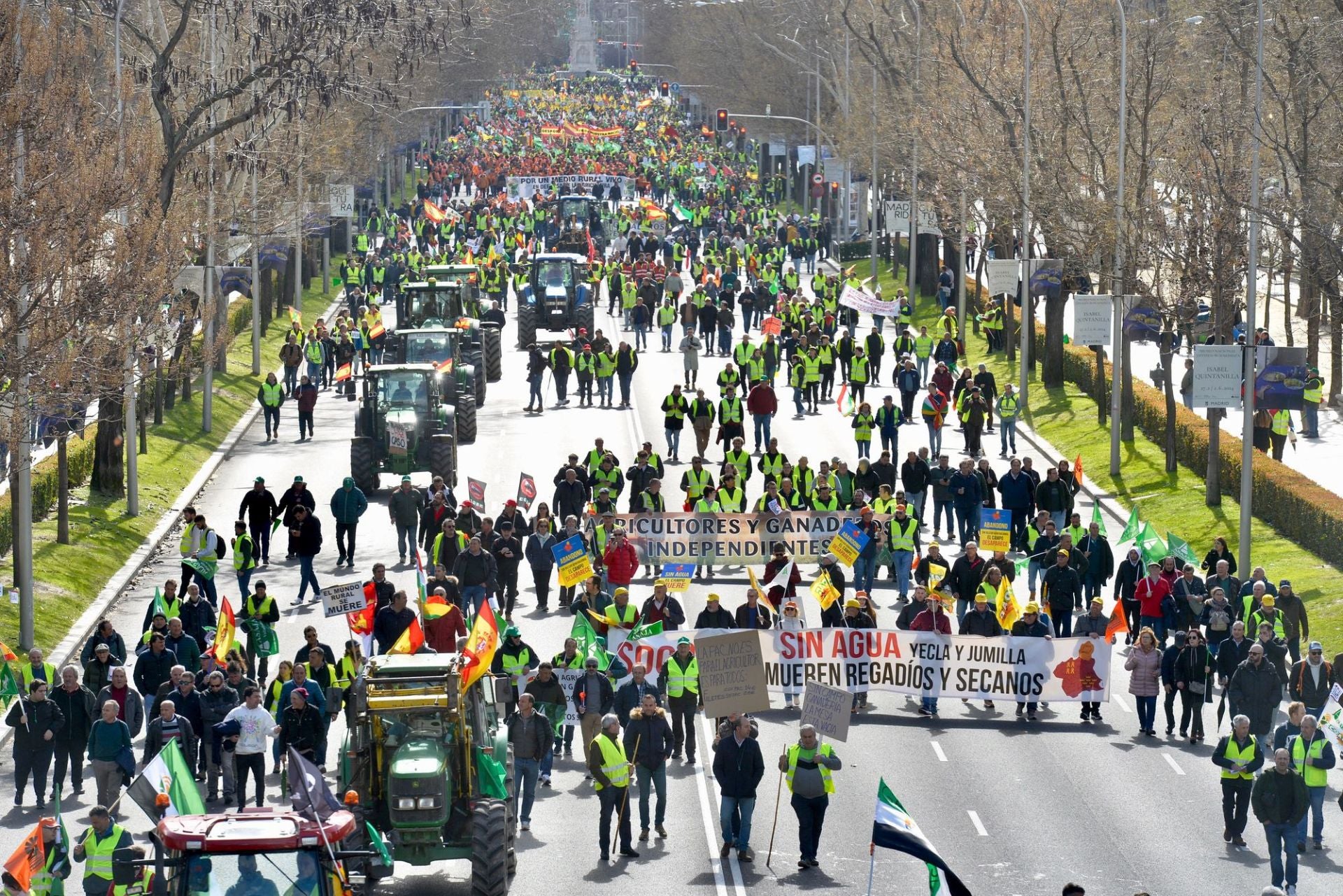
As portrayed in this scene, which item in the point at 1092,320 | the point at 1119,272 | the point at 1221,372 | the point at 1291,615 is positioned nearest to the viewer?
the point at 1291,615

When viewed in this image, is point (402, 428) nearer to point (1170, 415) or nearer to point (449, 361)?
Result: point (449, 361)

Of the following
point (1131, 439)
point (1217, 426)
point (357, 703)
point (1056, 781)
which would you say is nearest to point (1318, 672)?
point (1056, 781)

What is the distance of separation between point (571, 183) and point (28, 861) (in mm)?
87790

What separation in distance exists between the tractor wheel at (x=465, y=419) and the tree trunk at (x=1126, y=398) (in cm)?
1175

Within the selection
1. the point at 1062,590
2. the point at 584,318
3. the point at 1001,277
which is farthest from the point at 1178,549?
the point at 584,318

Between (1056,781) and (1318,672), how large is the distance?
9.44ft

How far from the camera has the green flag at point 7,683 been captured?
22375mm

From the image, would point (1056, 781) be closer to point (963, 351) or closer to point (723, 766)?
point (723, 766)

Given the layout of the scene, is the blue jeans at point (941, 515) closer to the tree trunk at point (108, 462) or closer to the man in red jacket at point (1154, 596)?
the man in red jacket at point (1154, 596)

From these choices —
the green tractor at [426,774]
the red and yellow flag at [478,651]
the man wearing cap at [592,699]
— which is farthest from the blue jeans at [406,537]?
the green tractor at [426,774]

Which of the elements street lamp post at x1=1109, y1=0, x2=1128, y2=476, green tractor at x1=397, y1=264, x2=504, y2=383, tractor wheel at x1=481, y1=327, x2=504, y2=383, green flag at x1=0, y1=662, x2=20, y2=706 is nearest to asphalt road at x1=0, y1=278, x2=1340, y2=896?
green flag at x1=0, y1=662, x2=20, y2=706

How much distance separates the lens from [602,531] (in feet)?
100

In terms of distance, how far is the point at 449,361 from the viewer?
42375 millimetres

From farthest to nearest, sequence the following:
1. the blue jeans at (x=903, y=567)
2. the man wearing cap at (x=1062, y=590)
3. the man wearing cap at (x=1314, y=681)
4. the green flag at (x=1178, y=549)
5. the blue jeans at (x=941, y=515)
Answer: the blue jeans at (x=941, y=515) < the blue jeans at (x=903, y=567) < the green flag at (x=1178, y=549) < the man wearing cap at (x=1062, y=590) < the man wearing cap at (x=1314, y=681)
